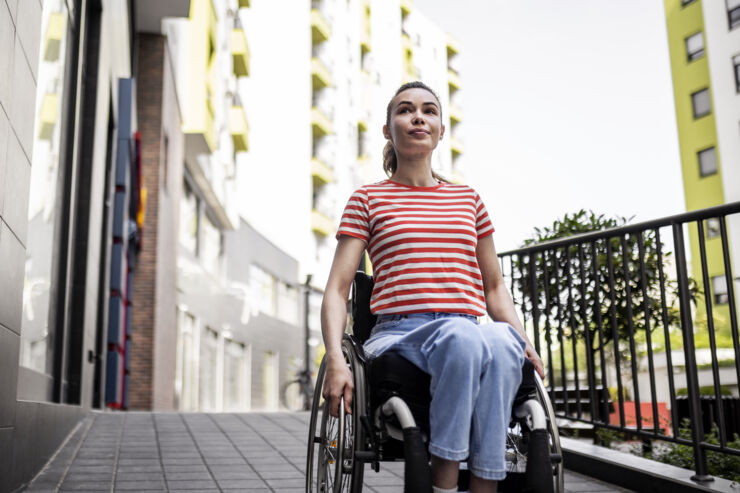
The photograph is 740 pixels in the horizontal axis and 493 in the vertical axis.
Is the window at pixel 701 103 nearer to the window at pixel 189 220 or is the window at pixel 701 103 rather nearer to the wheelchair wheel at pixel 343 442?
the window at pixel 189 220

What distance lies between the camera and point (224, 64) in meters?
22.8

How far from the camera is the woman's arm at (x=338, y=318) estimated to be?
2.61 m

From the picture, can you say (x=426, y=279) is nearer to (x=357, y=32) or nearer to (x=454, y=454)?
(x=454, y=454)

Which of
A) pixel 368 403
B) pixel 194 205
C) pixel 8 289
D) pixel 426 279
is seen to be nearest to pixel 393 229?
pixel 426 279

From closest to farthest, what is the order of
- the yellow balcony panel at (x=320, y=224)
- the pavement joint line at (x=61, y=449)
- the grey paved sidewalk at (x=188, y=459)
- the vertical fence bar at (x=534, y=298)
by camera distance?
the grey paved sidewalk at (x=188, y=459), the pavement joint line at (x=61, y=449), the vertical fence bar at (x=534, y=298), the yellow balcony panel at (x=320, y=224)

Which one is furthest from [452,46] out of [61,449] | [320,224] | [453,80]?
[61,449]

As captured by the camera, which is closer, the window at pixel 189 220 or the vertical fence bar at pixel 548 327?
the vertical fence bar at pixel 548 327

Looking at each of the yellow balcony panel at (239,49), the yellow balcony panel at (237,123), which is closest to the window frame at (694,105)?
the yellow balcony panel at (239,49)

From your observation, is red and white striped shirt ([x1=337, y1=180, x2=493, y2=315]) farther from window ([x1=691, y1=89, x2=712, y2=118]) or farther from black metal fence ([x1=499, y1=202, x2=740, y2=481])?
window ([x1=691, y1=89, x2=712, y2=118])

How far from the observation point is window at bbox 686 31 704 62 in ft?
99.9

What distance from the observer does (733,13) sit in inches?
1143

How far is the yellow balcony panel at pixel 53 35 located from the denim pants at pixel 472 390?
4.09m

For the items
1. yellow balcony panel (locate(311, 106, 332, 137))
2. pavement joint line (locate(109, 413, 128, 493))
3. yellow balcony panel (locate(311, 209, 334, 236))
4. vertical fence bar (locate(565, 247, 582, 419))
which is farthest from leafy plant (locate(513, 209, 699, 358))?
yellow balcony panel (locate(311, 106, 332, 137))

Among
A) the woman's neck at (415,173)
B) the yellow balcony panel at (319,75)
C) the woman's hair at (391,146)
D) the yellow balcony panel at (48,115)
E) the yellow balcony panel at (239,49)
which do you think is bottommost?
the woman's neck at (415,173)
